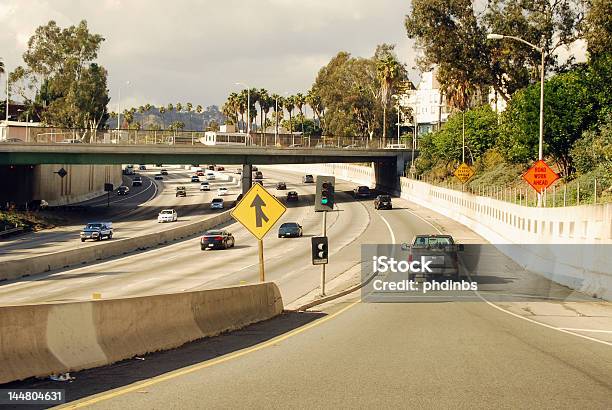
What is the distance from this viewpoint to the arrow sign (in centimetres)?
2089

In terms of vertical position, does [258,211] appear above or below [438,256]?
above

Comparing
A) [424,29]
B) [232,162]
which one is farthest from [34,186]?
[424,29]

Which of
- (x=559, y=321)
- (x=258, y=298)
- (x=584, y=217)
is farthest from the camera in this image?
(x=584, y=217)

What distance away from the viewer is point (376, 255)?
56375mm

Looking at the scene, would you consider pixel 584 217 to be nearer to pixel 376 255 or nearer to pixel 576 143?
pixel 376 255

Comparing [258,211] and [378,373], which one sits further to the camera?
[258,211]

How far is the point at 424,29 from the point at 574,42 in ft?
48.3

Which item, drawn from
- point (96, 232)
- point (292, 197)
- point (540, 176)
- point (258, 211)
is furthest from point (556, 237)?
point (292, 197)

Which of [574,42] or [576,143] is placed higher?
[574,42]

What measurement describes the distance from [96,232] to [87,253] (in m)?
15.0

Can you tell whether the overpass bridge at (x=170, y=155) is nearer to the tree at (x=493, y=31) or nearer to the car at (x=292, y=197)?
the car at (x=292, y=197)

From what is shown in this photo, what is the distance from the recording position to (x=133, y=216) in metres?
101

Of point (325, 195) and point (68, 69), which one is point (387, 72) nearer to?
point (68, 69)

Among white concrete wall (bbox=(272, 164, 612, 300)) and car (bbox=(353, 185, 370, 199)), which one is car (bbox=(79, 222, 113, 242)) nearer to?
white concrete wall (bbox=(272, 164, 612, 300))
